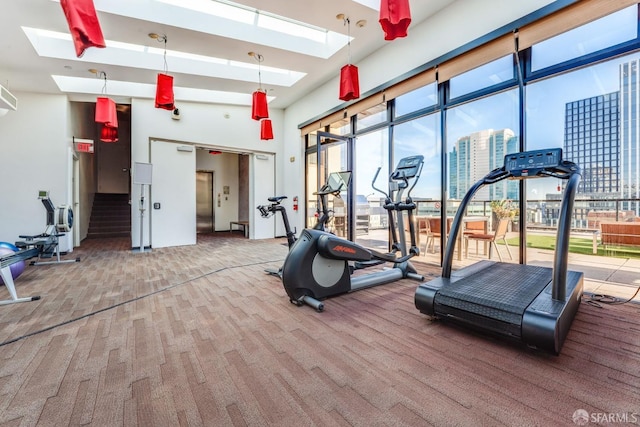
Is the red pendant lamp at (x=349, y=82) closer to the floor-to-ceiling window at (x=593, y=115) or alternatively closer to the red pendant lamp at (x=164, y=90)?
the floor-to-ceiling window at (x=593, y=115)

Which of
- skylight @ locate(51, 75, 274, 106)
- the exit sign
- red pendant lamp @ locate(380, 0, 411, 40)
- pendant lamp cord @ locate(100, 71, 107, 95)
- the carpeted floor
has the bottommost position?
the carpeted floor

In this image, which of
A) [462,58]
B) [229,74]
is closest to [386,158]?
[462,58]

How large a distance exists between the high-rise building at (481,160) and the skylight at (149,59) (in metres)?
3.75

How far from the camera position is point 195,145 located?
7.43m

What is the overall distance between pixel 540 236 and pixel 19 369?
589cm

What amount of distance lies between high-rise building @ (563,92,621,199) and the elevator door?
9769mm

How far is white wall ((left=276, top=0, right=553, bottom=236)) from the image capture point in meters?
3.71

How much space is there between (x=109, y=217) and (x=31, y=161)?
453 centimetres

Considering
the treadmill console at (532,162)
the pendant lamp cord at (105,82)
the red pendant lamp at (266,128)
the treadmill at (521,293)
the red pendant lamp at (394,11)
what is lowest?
the treadmill at (521,293)

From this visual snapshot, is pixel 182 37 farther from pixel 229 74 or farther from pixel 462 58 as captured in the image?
pixel 462 58

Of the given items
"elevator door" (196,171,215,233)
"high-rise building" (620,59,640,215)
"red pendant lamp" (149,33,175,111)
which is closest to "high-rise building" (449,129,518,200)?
"high-rise building" (620,59,640,215)

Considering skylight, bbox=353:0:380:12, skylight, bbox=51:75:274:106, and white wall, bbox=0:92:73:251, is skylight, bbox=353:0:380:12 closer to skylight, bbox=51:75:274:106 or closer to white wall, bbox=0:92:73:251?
skylight, bbox=51:75:274:106

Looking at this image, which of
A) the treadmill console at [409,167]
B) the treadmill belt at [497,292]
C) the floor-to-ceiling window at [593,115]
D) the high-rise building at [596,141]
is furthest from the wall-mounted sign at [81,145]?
the high-rise building at [596,141]

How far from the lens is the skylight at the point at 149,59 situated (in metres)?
4.62
